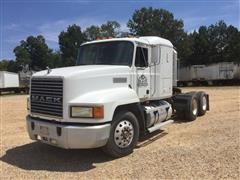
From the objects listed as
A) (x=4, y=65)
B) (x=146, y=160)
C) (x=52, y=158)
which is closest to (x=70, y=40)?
(x=4, y=65)

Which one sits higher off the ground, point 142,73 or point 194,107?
point 142,73

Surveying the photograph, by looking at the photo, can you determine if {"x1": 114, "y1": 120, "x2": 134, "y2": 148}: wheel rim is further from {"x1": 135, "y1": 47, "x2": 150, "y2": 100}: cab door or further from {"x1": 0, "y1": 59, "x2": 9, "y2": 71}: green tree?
{"x1": 0, "y1": 59, "x2": 9, "y2": 71}: green tree

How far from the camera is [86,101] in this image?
20.6ft

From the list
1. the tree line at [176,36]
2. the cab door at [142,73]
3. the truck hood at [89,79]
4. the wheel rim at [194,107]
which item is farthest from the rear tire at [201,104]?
the tree line at [176,36]

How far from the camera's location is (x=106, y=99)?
6430mm

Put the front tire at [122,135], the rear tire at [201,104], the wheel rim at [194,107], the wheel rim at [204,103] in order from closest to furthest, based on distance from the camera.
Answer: the front tire at [122,135] < the wheel rim at [194,107] < the rear tire at [201,104] < the wheel rim at [204,103]

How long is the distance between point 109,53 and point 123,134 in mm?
2133

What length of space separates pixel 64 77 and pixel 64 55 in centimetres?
6557

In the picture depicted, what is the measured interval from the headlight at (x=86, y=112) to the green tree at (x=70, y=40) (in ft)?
206

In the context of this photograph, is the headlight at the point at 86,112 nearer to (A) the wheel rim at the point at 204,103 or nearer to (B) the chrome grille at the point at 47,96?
(B) the chrome grille at the point at 47,96

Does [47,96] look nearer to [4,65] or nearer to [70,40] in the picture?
[70,40]

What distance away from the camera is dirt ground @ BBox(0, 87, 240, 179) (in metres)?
5.93

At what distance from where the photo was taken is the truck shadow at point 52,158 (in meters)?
6.54

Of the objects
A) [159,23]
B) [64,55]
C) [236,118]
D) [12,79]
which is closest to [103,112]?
[236,118]
